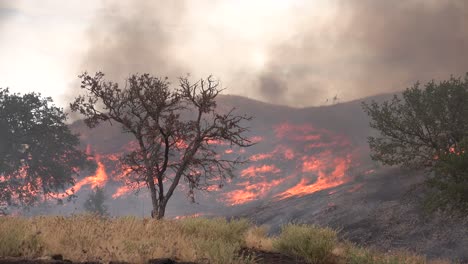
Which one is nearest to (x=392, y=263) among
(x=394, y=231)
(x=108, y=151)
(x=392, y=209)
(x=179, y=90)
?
(x=179, y=90)

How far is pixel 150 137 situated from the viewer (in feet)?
64.9

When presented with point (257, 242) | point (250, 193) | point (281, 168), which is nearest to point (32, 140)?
point (257, 242)

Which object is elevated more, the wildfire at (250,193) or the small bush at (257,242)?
the wildfire at (250,193)

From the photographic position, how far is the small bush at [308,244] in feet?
32.6

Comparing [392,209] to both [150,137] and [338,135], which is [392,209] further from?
[338,135]

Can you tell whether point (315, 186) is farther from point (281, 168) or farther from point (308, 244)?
point (308, 244)

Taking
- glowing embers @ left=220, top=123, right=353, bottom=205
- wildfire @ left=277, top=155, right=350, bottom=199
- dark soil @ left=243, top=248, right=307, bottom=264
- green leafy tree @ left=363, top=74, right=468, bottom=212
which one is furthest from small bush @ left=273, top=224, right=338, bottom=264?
glowing embers @ left=220, top=123, right=353, bottom=205

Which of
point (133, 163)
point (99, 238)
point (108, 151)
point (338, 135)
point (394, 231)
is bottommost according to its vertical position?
point (394, 231)

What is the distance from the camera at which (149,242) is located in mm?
8234

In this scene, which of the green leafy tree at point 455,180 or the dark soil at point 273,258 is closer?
the dark soil at point 273,258

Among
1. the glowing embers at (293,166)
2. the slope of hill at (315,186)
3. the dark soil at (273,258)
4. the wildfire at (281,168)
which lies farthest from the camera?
the wildfire at (281,168)

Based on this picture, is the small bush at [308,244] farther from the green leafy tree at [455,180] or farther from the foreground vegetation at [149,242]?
the green leafy tree at [455,180]

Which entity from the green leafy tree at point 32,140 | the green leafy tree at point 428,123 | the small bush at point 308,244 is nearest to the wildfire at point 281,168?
the green leafy tree at point 32,140

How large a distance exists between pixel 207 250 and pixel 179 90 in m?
13.1
